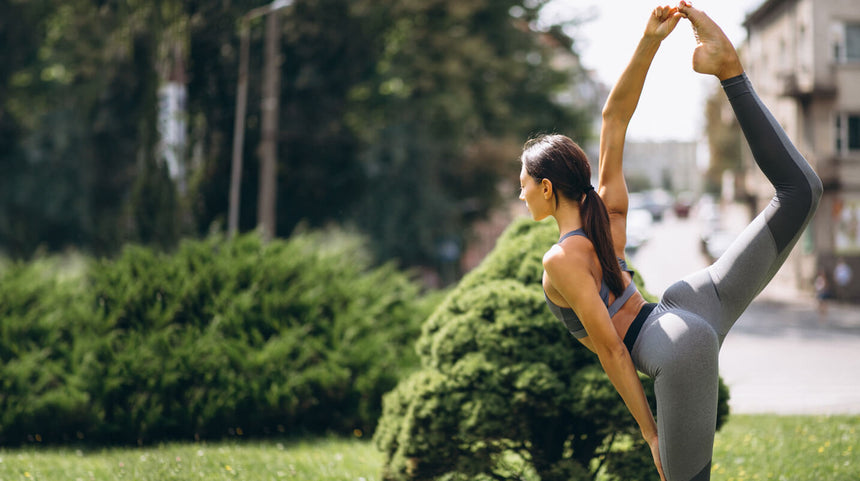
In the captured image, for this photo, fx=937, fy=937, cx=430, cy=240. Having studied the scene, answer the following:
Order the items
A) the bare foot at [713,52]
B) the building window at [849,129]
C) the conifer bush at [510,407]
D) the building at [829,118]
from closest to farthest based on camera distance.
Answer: the bare foot at [713,52], the conifer bush at [510,407], the building at [829,118], the building window at [849,129]

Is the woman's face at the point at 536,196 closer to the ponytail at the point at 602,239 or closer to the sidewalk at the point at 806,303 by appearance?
the ponytail at the point at 602,239

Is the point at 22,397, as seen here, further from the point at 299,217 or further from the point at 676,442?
the point at 299,217

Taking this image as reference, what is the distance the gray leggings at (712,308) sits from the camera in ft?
10.5

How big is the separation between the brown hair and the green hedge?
5415mm

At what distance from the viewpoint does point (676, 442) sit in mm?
3225

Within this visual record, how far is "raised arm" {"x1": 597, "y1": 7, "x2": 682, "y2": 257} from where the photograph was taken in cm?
356

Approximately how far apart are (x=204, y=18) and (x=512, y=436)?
15413 mm

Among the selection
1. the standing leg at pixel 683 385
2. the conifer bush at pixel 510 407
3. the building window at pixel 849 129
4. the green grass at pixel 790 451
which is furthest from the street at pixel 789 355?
the building window at pixel 849 129

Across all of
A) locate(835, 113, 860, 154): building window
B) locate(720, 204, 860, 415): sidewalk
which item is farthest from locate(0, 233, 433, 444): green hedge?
locate(835, 113, 860, 154): building window

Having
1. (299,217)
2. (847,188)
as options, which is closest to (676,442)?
(299,217)

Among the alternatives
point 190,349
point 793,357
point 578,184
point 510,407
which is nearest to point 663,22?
point 578,184

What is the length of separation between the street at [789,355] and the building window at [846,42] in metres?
8.81

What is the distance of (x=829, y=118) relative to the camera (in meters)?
34.0

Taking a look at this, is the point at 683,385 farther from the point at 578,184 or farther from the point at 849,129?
the point at 849,129
